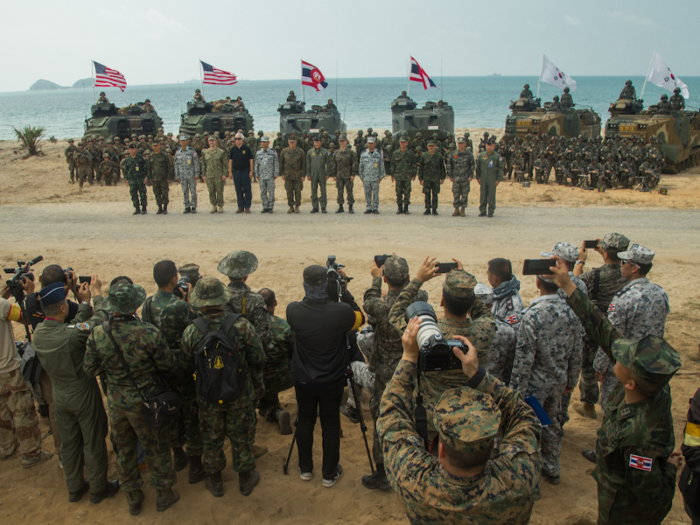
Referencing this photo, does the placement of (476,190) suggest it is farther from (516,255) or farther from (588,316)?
(588,316)

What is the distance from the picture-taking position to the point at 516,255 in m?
8.24

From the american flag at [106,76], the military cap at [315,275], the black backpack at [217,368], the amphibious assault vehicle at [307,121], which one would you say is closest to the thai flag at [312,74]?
the amphibious assault vehicle at [307,121]

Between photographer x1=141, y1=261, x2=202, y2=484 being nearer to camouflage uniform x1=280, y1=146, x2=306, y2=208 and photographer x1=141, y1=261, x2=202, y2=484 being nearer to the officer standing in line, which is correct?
camouflage uniform x1=280, y1=146, x2=306, y2=208

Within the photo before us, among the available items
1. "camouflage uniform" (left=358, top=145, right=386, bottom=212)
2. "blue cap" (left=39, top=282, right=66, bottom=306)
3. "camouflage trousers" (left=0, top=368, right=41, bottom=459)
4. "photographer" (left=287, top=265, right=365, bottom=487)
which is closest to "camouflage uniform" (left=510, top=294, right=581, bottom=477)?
"photographer" (left=287, top=265, right=365, bottom=487)

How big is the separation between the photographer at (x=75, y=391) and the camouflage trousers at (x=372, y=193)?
8146 mm

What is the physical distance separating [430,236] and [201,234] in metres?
4.25

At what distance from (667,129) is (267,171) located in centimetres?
1397

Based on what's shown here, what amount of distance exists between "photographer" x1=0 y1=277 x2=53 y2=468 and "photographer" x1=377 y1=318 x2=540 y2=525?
3.27 metres

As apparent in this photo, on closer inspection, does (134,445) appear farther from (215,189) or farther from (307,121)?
(307,121)

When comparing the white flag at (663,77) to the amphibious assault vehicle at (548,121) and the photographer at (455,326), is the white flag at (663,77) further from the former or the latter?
the photographer at (455,326)

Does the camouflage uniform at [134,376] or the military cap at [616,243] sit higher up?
the military cap at [616,243]

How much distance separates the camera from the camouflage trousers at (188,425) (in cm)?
382

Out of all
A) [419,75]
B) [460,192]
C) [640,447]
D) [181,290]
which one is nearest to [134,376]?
[181,290]

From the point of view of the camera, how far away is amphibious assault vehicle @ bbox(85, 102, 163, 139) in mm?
21225
